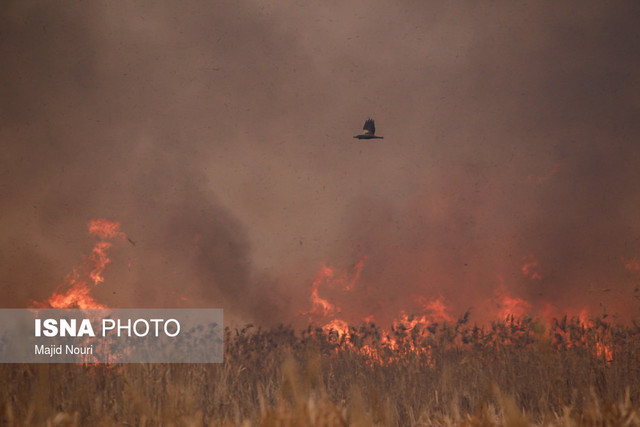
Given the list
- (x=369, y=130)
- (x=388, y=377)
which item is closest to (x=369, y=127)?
(x=369, y=130)

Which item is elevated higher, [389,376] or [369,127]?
[369,127]

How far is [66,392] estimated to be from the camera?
6.74 metres

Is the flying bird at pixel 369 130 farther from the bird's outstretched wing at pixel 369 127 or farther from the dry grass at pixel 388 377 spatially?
the dry grass at pixel 388 377

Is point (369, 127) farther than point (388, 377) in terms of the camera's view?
Yes

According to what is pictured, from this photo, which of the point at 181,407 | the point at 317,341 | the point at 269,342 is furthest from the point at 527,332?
the point at 181,407

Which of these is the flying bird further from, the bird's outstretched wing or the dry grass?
the dry grass

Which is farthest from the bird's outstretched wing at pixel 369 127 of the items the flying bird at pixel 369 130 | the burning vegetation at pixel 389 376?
the burning vegetation at pixel 389 376

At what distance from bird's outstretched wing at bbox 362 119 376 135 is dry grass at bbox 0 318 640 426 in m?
5.96

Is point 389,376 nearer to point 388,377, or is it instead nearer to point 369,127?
point 388,377

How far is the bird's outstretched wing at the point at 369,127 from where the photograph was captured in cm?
1355

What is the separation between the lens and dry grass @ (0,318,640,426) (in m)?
5.55

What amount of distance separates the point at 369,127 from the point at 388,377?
759 cm

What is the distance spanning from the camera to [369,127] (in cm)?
1370

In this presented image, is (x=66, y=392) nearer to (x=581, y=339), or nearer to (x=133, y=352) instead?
(x=133, y=352)
